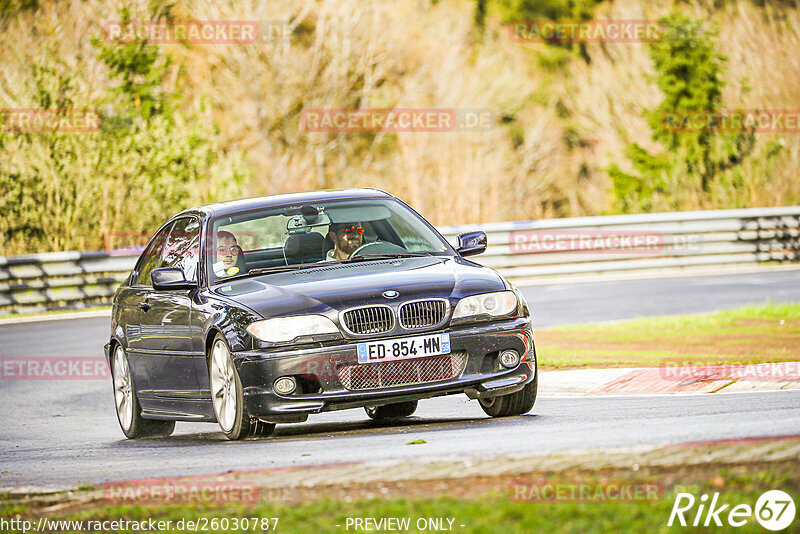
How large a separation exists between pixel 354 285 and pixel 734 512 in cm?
425

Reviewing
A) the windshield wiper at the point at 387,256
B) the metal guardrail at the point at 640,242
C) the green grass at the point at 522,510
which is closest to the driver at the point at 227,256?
the windshield wiper at the point at 387,256

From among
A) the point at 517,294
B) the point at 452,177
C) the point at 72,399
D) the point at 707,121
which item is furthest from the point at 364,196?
the point at 707,121

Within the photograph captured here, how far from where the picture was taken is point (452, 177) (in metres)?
33.4

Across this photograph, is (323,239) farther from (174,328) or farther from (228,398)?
(228,398)

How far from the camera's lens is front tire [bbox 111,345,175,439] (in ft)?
35.5

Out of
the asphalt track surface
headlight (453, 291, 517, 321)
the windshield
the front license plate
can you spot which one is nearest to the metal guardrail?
the asphalt track surface

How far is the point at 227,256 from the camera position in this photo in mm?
9906

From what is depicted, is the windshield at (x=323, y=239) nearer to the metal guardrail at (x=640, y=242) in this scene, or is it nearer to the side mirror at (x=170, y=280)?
the side mirror at (x=170, y=280)

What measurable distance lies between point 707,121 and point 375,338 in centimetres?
2913

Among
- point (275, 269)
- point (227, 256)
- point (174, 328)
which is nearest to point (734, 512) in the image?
point (275, 269)

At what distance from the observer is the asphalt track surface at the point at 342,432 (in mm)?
7051

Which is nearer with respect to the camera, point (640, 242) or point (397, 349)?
point (397, 349)

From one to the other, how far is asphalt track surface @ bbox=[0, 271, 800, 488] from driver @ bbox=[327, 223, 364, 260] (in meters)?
1.24

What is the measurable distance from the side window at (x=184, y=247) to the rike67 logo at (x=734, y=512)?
5.49m
